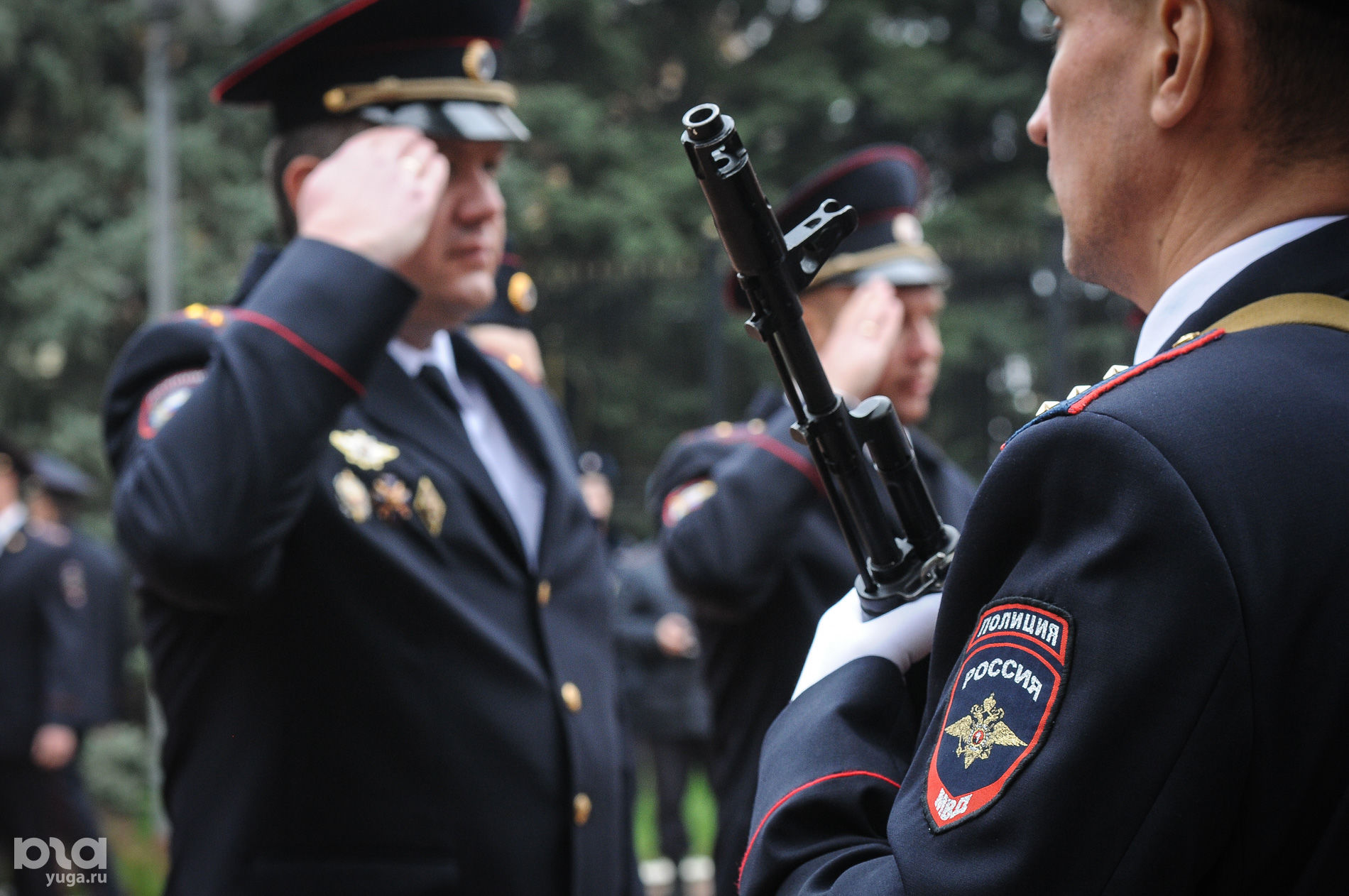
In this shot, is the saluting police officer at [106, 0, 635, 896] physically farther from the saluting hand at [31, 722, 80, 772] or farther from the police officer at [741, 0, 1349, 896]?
the saluting hand at [31, 722, 80, 772]

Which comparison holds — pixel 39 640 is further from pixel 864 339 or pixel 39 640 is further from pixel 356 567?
pixel 356 567

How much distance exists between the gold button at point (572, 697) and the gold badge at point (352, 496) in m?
0.44

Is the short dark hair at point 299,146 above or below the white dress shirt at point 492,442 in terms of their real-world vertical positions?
above

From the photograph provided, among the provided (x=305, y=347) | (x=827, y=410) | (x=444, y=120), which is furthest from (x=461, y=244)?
(x=827, y=410)

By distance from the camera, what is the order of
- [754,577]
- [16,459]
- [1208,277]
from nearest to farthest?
[1208,277] → [754,577] → [16,459]

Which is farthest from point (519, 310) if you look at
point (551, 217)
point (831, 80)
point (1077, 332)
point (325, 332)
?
point (831, 80)

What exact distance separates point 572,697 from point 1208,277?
136 cm

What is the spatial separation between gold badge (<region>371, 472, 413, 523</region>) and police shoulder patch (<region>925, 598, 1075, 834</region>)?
1.26 meters

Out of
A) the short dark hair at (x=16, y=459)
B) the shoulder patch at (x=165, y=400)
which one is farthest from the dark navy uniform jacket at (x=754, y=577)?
the short dark hair at (x=16, y=459)

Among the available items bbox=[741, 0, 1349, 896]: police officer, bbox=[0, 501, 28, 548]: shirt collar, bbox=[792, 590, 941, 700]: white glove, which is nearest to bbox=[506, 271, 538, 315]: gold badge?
bbox=[792, 590, 941, 700]: white glove

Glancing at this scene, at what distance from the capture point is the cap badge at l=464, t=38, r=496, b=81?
2535 mm

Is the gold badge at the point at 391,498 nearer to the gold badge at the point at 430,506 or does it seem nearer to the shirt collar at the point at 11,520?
the gold badge at the point at 430,506

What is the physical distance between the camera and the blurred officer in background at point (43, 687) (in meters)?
6.85

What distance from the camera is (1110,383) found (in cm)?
114
